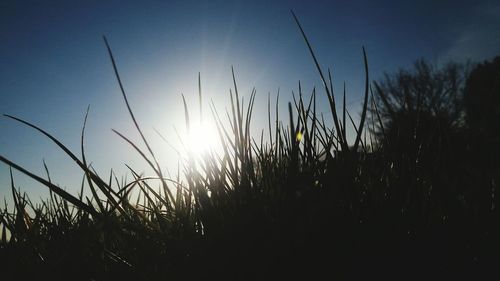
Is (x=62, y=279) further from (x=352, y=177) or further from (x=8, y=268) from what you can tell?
(x=352, y=177)

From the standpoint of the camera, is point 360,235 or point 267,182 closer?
point 360,235

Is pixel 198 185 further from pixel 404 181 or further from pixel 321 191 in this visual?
pixel 404 181

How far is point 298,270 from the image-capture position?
39cm

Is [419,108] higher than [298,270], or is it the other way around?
[419,108]

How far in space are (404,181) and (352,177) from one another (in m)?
0.12

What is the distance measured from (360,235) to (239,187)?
236mm

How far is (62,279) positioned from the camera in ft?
1.44

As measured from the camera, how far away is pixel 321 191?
0.45 meters

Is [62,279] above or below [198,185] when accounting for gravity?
below

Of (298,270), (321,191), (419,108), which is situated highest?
(419,108)

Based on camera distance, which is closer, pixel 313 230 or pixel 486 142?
pixel 313 230

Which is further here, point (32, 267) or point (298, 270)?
point (32, 267)

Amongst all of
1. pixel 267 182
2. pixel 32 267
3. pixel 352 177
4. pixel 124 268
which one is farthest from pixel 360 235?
pixel 32 267

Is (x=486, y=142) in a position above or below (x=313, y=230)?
above
